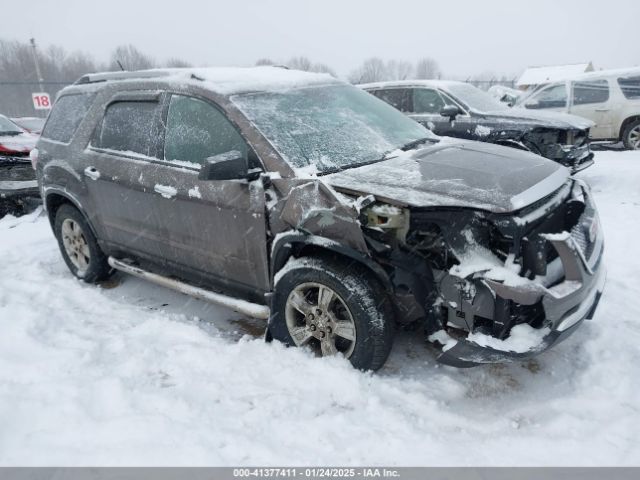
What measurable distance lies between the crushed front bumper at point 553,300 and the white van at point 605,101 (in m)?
8.65

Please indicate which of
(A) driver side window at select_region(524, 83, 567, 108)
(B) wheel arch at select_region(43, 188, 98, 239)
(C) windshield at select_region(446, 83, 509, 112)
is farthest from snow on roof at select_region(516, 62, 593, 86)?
(B) wheel arch at select_region(43, 188, 98, 239)

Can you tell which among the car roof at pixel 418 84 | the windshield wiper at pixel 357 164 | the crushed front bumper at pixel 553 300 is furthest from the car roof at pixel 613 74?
the crushed front bumper at pixel 553 300

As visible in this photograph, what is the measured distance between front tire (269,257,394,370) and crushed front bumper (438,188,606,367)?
1.35 feet

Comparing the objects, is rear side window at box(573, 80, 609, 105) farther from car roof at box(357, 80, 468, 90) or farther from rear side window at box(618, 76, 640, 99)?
car roof at box(357, 80, 468, 90)

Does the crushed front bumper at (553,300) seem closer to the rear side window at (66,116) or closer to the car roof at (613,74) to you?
the rear side window at (66,116)

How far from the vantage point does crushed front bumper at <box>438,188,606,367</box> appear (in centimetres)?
240

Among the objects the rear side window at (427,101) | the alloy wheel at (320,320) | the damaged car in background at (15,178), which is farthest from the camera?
the rear side window at (427,101)

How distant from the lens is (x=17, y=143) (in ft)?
25.0

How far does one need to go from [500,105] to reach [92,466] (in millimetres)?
7887

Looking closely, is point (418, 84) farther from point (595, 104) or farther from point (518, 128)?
point (595, 104)

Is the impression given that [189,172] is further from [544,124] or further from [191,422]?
[544,124]

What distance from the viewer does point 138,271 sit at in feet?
13.4

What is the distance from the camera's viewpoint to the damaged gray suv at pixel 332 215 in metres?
2.53
